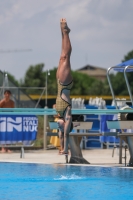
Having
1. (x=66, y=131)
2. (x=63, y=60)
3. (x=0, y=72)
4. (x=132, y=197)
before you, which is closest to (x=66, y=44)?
(x=63, y=60)

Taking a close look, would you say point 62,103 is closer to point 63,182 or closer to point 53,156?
point 63,182

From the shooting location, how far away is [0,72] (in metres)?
23.1

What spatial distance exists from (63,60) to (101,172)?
2.46 meters

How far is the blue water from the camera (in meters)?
9.79

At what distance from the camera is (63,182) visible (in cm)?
1148

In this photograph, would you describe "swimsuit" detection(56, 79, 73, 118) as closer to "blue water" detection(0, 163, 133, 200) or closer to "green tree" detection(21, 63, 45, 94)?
"blue water" detection(0, 163, 133, 200)

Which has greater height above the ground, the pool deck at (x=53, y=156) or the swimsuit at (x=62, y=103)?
the swimsuit at (x=62, y=103)

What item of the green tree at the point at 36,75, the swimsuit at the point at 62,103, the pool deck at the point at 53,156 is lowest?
the pool deck at the point at 53,156

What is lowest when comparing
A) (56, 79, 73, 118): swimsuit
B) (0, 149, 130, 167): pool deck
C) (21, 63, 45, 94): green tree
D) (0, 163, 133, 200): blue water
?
(0, 163, 133, 200): blue water

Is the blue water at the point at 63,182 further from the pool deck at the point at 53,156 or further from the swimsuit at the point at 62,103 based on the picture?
the pool deck at the point at 53,156

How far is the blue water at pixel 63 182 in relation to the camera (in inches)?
385

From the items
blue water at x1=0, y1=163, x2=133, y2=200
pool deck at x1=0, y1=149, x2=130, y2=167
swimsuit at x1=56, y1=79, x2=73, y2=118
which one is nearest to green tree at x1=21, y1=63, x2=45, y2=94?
pool deck at x1=0, y1=149, x2=130, y2=167

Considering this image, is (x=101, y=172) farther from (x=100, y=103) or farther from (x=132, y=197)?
(x=100, y=103)

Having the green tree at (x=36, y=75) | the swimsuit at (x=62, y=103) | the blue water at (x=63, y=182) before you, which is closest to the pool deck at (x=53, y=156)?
the blue water at (x=63, y=182)
